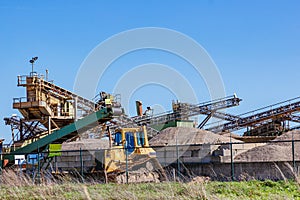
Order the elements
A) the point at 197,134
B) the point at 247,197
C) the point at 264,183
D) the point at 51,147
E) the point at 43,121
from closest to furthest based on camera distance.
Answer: the point at 247,197 < the point at 264,183 < the point at 51,147 < the point at 197,134 < the point at 43,121

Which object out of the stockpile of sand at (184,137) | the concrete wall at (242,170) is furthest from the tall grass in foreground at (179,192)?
the stockpile of sand at (184,137)

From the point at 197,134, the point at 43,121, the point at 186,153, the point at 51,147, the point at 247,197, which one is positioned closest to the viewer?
the point at 247,197

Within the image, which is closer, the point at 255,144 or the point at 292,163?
the point at 292,163

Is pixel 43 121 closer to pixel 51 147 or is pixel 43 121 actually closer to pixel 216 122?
pixel 216 122

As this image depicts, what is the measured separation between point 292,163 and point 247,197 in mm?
9562

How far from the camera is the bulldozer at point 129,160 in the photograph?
2327cm

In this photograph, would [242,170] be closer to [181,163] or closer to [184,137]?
[181,163]

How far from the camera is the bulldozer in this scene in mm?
23266

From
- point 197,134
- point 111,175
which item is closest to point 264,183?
point 111,175

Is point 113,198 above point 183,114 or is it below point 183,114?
below

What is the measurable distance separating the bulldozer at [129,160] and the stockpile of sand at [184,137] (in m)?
11.8

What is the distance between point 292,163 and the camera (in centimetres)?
2214

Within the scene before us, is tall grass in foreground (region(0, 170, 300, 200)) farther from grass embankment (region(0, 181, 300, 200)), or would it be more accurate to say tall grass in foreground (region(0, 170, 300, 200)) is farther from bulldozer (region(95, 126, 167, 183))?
bulldozer (region(95, 126, 167, 183))

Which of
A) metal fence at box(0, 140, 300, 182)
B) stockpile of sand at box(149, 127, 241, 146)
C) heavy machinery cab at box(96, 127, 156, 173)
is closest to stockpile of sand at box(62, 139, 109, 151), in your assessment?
stockpile of sand at box(149, 127, 241, 146)
